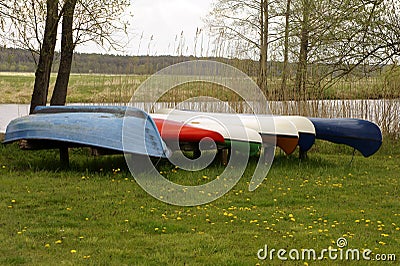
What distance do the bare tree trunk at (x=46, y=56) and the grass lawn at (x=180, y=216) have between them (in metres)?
1.73

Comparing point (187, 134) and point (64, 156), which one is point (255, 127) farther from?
point (64, 156)

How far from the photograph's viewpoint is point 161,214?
6109mm

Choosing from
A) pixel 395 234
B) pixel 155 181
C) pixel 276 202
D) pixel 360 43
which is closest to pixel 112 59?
pixel 360 43

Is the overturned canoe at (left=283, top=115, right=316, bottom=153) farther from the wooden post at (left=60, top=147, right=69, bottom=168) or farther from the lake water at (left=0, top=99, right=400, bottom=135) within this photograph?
the wooden post at (left=60, top=147, right=69, bottom=168)

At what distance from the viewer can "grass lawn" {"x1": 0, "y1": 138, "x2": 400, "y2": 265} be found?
4.79 m

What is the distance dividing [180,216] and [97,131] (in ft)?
9.21

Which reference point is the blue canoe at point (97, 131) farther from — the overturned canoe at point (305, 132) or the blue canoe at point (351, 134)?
the blue canoe at point (351, 134)

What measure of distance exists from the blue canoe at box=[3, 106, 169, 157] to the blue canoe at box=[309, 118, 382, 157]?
2769 mm

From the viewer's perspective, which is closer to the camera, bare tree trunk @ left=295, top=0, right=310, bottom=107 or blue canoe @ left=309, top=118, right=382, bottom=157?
blue canoe @ left=309, top=118, right=382, bottom=157

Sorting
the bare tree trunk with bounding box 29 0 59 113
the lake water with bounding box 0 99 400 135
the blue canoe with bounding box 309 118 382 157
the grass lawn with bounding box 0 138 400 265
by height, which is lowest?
the grass lawn with bounding box 0 138 400 265

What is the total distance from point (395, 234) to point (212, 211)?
1742mm

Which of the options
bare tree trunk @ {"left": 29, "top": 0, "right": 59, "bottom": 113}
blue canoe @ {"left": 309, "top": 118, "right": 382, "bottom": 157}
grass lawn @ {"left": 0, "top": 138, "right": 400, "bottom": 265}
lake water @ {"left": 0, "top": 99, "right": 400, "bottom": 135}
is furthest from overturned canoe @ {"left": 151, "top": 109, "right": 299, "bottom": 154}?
lake water @ {"left": 0, "top": 99, "right": 400, "bottom": 135}

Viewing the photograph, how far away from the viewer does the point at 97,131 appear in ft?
27.8

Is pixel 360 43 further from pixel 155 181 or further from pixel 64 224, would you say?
pixel 64 224
